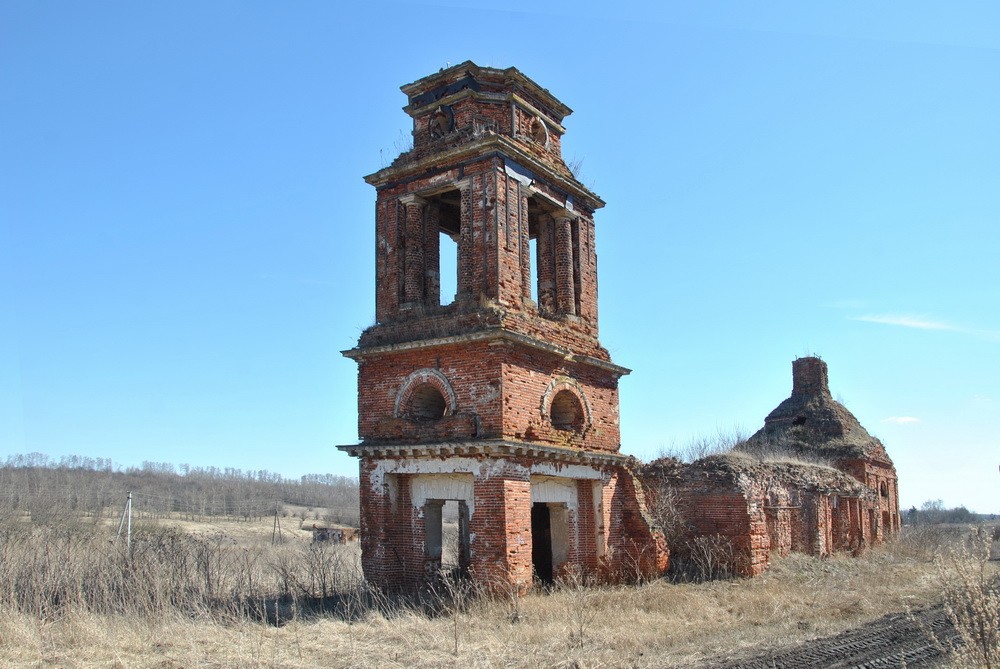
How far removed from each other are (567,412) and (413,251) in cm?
420

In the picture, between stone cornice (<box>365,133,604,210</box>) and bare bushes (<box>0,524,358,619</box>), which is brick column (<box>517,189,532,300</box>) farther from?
bare bushes (<box>0,524,358,619</box>)

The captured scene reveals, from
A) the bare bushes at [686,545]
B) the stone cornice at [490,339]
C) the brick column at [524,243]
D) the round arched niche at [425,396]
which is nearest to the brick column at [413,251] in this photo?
the stone cornice at [490,339]

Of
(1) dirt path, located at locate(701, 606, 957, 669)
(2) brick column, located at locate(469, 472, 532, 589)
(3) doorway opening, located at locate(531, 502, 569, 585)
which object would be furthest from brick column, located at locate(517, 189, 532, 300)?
(1) dirt path, located at locate(701, 606, 957, 669)

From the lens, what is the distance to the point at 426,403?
13914 mm

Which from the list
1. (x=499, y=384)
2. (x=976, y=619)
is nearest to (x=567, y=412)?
(x=499, y=384)

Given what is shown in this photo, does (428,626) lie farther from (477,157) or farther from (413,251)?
(477,157)

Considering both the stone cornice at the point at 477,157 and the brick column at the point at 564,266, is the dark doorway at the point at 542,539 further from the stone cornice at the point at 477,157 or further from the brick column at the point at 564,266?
the stone cornice at the point at 477,157

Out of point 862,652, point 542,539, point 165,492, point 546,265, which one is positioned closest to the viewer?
point 862,652

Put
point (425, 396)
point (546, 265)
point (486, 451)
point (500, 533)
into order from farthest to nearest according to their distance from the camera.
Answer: point (546, 265), point (425, 396), point (486, 451), point (500, 533)

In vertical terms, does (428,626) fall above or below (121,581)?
below

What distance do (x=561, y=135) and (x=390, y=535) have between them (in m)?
8.69

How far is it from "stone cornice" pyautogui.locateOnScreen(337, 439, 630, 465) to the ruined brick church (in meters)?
0.03

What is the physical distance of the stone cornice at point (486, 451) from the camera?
39.1ft

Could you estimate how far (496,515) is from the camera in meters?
11.9
